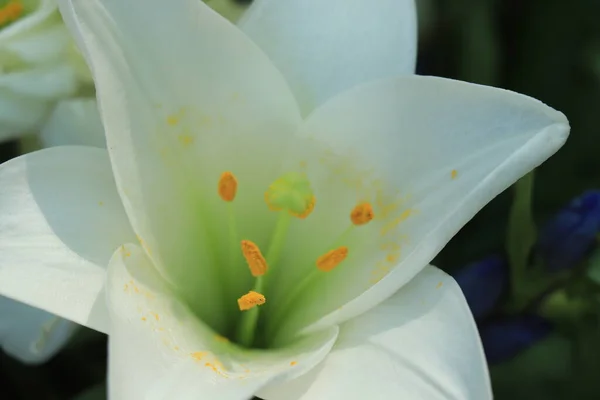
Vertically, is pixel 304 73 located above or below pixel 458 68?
above

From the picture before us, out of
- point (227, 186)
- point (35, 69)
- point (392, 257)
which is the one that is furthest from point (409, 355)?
point (35, 69)

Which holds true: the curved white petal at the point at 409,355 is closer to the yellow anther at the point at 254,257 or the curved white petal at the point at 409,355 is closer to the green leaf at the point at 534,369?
the yellow anther at the point at 254,257

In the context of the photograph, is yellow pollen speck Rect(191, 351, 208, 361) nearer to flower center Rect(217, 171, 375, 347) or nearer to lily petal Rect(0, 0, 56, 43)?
flower center Rect(217, 171, 375, 347)

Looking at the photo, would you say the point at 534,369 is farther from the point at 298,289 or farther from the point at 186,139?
the point at 186,139

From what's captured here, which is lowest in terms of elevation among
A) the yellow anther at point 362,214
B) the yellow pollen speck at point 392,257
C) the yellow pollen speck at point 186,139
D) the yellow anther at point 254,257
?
the yellow anther at point 254,257

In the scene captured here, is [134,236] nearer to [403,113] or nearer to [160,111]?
[160,111]

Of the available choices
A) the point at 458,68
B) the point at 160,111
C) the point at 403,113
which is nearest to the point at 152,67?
the point at 160,111

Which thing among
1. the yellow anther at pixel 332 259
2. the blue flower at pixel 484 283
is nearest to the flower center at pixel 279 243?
the yellow anther at pixel 332 259
